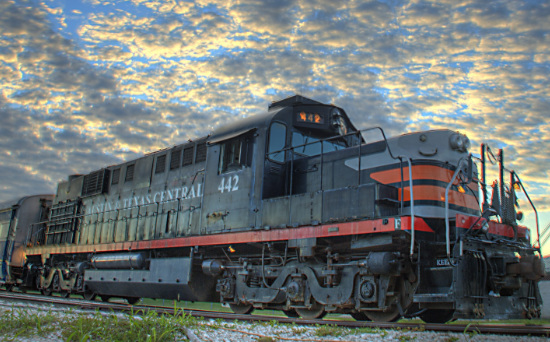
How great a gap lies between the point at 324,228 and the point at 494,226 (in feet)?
9.16

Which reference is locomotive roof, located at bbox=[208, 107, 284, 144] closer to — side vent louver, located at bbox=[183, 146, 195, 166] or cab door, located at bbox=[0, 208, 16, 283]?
side vent louver, located at bbox=[183, 146, 195, 166]

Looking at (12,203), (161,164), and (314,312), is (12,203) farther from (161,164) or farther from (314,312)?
(314,312)

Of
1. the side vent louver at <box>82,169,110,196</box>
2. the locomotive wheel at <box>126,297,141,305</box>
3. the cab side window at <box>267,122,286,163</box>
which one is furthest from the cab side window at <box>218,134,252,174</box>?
the locomotive wheel at <box>126,297,141,305</box>

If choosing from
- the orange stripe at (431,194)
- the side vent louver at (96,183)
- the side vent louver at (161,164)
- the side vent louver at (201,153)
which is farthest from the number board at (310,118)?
the side vent louver at (96,183)

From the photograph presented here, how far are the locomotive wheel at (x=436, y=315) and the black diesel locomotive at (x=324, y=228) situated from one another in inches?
0.7

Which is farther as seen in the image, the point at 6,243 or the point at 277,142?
the point at 6,243

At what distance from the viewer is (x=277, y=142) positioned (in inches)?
367

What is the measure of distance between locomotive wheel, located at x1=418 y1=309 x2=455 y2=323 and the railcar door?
11.6 ft

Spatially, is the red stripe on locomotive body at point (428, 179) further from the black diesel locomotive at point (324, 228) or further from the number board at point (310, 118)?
the number board at point (310, 118)

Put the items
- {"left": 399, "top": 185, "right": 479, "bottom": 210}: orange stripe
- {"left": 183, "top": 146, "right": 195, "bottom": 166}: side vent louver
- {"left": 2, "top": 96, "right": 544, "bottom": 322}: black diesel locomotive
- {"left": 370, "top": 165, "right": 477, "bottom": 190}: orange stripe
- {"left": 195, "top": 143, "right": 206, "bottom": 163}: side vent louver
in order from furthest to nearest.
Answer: {"left": 183, "top": 146, "right": 195, "bottom": 166}: side vent louver, {"left": 195, "top": 143, "right": 206, "bottom": 163}: side vent louver, {"left": 370, "top": 165, "right": 477, "bottom": 190}: orange stripe, {"left": 399, "top": 185, "right": 479, "bottom": 210}: orange stripe, {"left": 2, "top": 96, "right": 544, "bottom": 322}: black diesel locomotive

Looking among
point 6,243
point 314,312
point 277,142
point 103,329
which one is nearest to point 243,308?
point 314,312

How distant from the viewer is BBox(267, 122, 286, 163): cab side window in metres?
9.19

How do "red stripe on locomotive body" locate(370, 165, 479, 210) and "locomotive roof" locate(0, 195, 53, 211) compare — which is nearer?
"red stripe on locomotive body" locate(370, 165, 479, 210)

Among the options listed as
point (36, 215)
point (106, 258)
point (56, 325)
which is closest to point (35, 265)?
point (36, 215)
